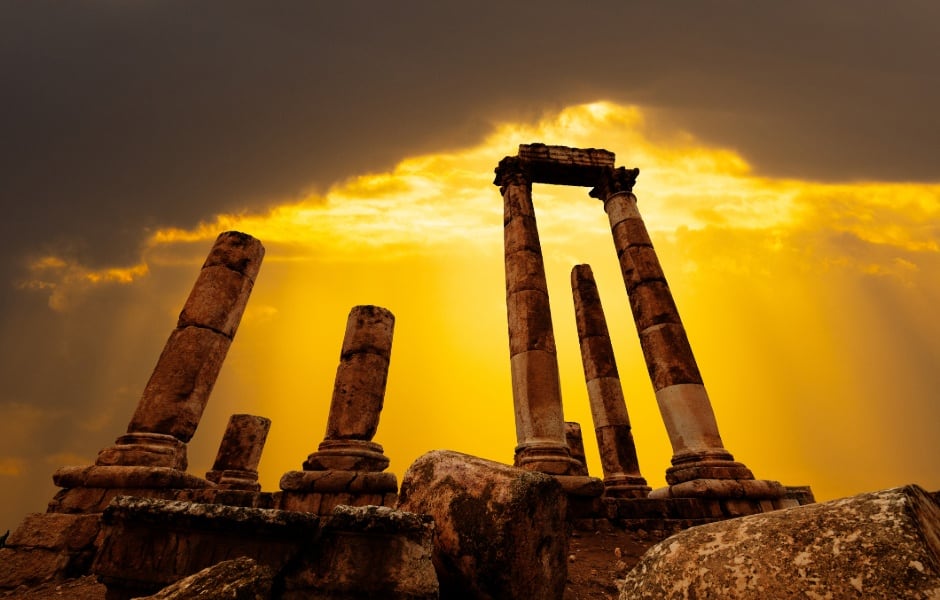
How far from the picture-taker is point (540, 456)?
25.7ft

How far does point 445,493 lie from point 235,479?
35.9 feet

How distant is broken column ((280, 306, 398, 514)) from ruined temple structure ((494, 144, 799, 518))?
270 centimetres

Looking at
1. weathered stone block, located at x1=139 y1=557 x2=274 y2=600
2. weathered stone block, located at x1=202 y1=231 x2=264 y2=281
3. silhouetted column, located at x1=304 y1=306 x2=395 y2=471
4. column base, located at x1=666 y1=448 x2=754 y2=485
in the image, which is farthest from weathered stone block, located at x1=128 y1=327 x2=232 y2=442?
column base, located at x1=666 y1=448 x2=754 y2=485

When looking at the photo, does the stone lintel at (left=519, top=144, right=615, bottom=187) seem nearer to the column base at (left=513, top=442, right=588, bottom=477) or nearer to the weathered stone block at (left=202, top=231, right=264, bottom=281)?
the weathered stone block at (left=202, top=231, right=264, bottom=281)

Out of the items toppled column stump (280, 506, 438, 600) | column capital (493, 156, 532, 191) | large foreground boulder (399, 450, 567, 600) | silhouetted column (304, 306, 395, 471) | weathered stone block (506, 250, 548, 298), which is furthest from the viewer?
column capital (493, 156, 532, 191)

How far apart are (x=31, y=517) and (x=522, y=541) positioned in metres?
6.31

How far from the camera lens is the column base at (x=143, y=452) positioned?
20.5ft

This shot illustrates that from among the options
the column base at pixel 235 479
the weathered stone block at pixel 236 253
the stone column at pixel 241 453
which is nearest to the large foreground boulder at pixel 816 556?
the weathered stone block at pixel 236 253

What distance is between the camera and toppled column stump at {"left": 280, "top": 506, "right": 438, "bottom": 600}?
8.53 feet

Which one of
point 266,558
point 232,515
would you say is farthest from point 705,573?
point 232,515

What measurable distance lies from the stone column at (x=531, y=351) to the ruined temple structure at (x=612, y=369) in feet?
0.07

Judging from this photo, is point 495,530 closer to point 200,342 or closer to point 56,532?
point 56,532

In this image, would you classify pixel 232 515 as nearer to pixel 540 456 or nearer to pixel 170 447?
pixel 170 447

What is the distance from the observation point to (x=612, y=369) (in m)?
13.4
